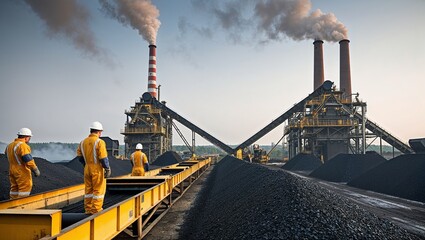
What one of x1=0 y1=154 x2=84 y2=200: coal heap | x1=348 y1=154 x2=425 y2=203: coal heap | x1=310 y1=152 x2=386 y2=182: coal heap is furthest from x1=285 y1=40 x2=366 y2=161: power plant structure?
x1=0 y1=154 x2=84 y2=200: coal heap

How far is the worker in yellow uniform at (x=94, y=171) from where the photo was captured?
3664 mm

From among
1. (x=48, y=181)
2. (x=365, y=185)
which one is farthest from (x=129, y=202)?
(x=365, y=185)

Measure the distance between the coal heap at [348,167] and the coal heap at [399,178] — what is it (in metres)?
2.00

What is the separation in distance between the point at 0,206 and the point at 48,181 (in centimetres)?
751

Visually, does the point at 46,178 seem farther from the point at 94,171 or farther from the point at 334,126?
the point at 334,126

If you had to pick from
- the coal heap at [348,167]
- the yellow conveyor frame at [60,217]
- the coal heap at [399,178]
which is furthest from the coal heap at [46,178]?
the coal heap at [348,167]

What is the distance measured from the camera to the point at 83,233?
2.50m

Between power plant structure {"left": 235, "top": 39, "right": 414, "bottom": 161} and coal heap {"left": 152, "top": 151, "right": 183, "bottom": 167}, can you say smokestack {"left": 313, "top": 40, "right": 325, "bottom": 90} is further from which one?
coal heap {"left": 152, "top": 151, "right": 183, "bottom": 167}

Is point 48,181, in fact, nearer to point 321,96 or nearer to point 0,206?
point 0,206

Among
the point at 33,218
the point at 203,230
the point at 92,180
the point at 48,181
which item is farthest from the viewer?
the point at 48,181

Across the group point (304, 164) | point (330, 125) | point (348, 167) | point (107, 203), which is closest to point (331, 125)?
point (330, 125)

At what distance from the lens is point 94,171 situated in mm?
3711

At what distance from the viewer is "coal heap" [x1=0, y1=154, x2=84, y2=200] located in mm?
8241

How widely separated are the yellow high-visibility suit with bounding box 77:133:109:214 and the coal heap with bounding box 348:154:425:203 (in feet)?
34.3
